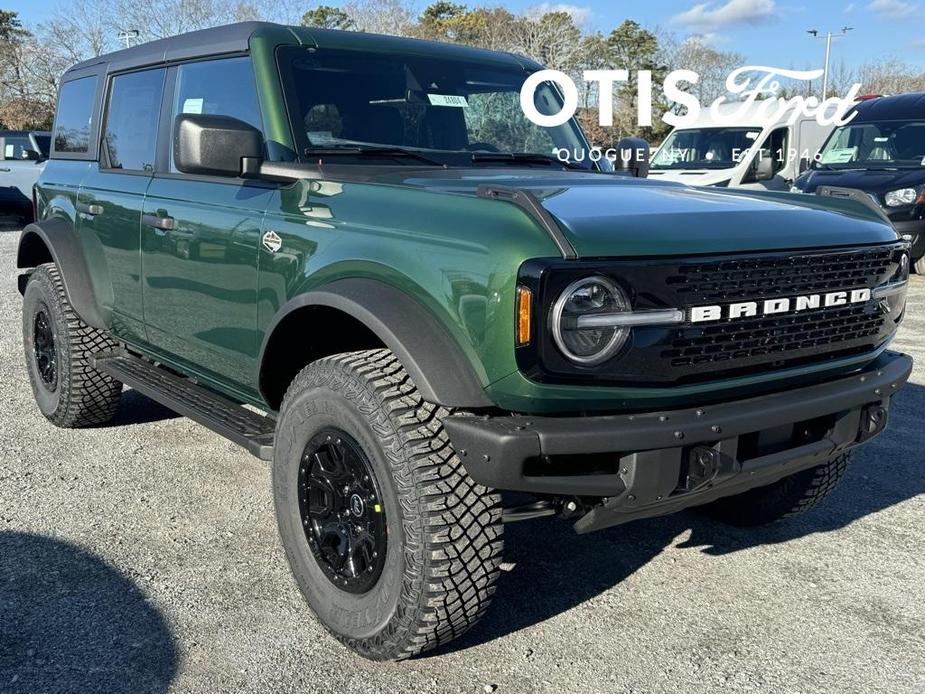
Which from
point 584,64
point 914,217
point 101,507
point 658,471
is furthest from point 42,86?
point 658,471

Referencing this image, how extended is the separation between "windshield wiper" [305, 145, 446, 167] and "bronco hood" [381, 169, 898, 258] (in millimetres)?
186

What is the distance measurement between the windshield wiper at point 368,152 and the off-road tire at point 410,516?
0.93 m

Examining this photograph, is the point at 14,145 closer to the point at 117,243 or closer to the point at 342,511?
the point at 117,243

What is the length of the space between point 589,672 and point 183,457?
267 centimetres

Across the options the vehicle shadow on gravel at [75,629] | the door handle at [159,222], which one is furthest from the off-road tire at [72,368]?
the vehicle shadow on gravel at [75,629]

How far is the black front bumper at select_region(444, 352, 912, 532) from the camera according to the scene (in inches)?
95.4

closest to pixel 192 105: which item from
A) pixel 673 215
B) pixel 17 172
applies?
pixel 673 215

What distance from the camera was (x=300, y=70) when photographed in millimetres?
3584

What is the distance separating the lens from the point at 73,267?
480 centimetres

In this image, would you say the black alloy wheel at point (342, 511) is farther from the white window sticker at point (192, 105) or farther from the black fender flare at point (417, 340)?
the white window sticker at point (192, 105)

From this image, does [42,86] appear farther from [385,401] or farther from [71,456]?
[385,401]

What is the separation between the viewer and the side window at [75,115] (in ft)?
16.9

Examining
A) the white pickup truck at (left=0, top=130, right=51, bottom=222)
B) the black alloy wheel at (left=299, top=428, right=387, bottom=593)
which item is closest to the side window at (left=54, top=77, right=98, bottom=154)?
the black alloy wheel at (left=299, top=428, right=387, bottom=593)

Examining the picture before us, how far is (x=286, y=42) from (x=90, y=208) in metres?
1.70
